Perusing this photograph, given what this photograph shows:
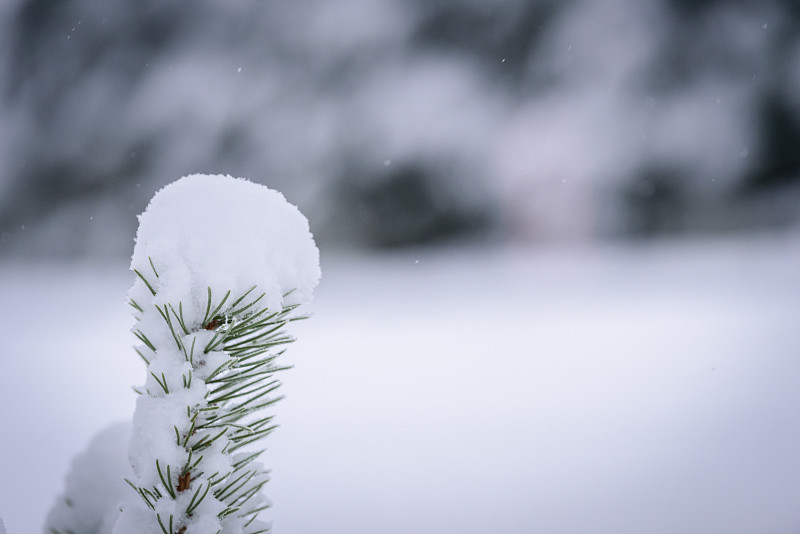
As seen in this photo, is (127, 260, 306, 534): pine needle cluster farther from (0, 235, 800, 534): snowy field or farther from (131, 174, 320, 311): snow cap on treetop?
(0, 235, 800, 534): snowy field

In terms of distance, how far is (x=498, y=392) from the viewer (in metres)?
1.82

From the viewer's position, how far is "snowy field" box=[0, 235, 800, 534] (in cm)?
144

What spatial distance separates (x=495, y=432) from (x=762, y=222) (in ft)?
7.34

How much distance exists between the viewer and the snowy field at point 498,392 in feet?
4.72

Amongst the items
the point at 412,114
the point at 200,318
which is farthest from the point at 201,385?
the point at 412,114

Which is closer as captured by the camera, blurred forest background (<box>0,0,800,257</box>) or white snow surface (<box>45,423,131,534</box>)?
white snow surface (<box>45,423,131,534</box>)

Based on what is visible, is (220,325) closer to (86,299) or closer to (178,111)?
(86,299)

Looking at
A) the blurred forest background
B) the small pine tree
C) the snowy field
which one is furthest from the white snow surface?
the blurred forest background

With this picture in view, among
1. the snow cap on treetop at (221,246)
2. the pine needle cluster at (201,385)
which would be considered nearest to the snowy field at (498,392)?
Answer: the pine needle cluster at (201,385)

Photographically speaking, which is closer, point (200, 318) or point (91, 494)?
point (200, 318)

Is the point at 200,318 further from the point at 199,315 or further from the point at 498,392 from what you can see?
the point at 498,392

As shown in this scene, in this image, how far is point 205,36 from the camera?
267 cm

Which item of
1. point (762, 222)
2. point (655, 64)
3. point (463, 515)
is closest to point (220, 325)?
point (463, 515)

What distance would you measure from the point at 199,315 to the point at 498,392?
158 cm
